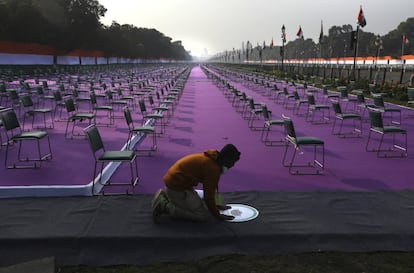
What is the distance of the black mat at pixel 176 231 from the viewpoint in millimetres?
4492

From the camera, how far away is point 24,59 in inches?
1829

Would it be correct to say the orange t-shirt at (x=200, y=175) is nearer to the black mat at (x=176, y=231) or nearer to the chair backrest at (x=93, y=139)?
the black mat at (x=176, y=231)

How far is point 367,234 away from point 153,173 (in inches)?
157

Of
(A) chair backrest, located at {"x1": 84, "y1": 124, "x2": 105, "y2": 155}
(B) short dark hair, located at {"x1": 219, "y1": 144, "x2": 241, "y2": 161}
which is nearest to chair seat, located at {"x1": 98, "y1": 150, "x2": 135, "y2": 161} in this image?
(A) chair backrest, located at {"x1": 84, "y1": 124, "x2": 105, "y2": 155}

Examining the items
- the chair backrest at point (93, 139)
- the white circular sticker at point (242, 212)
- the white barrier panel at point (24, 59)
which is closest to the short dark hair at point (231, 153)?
the white circular sticker at point (242, 212)

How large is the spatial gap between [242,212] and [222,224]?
0.48 m

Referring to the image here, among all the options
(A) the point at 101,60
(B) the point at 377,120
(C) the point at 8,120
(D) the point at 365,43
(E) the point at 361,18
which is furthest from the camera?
(D) the point at 365,43

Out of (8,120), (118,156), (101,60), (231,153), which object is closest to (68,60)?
(101,60)

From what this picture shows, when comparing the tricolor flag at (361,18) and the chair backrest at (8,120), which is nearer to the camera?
the chair backrest at (8,120)

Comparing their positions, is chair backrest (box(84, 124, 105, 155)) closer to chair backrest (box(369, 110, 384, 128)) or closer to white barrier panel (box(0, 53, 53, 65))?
chair backrest (box(369, 110, 384, 128))

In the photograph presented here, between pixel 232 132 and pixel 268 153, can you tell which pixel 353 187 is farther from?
pixel 232 132

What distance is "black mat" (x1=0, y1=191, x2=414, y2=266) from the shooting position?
14.7 ft

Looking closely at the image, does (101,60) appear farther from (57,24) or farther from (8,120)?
(8,120)

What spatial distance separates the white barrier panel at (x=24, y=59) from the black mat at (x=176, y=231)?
4112cm
